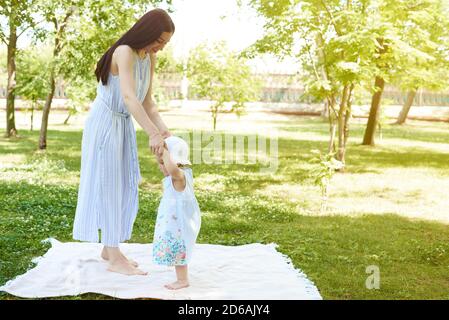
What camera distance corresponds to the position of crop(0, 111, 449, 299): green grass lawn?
5234 millimetres

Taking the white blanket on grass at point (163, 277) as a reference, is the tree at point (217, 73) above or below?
above

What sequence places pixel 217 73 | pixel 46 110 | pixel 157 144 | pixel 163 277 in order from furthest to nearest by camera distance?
pixel 217 73 → pixel 46 110 → pixel 163 277 → pixel 157 144

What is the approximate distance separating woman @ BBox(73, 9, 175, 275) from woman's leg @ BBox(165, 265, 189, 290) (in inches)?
18.2

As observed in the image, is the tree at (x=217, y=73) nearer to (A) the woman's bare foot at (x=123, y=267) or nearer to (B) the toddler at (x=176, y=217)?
(A) the woman's bare foot at (x=123, y=267)

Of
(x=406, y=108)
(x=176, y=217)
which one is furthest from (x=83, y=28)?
(x=406, y=108)

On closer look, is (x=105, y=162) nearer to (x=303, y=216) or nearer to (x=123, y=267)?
(x=123, y=267)

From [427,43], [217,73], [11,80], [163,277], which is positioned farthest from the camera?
[217,73]

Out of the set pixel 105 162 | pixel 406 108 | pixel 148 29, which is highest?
pixel 148 29

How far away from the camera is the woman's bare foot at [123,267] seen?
15.5ft

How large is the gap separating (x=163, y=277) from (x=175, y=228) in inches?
21.8

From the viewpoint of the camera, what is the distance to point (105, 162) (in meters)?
→ 4.68

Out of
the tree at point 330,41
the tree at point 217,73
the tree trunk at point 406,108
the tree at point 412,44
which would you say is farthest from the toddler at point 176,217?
the tree trunk at point 406,108

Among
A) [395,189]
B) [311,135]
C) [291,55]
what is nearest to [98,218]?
[395,189]
